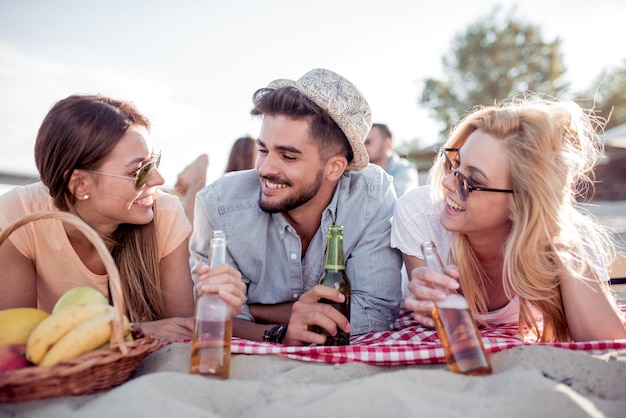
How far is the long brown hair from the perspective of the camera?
8.51 ft

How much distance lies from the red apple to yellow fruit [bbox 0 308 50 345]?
0.16 ft

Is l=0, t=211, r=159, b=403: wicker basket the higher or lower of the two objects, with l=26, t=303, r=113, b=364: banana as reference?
lower

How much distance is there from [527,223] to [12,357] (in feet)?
6.97

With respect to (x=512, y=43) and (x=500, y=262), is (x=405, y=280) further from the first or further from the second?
(x=512, y=43)

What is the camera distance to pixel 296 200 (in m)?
3.05

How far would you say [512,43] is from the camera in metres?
25.1

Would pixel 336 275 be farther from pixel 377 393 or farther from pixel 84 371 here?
pixel 84 371

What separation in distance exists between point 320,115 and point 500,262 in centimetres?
134

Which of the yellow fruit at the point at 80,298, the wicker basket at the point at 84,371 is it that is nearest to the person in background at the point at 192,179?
the yellow fruit at the point at 80,298

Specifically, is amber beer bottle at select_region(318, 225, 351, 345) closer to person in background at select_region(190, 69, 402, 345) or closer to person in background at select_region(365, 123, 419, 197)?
person in background at select_region(190, 69, 402, 345)

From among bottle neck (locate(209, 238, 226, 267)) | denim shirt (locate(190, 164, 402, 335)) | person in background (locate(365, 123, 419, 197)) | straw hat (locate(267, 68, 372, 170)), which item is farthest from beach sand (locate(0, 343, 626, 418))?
person in background (locate(365, 123, 419, 197))

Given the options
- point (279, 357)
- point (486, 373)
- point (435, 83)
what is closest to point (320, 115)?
point (279, 357)

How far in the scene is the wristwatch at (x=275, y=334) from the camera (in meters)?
2.58

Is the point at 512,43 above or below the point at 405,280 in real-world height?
above
